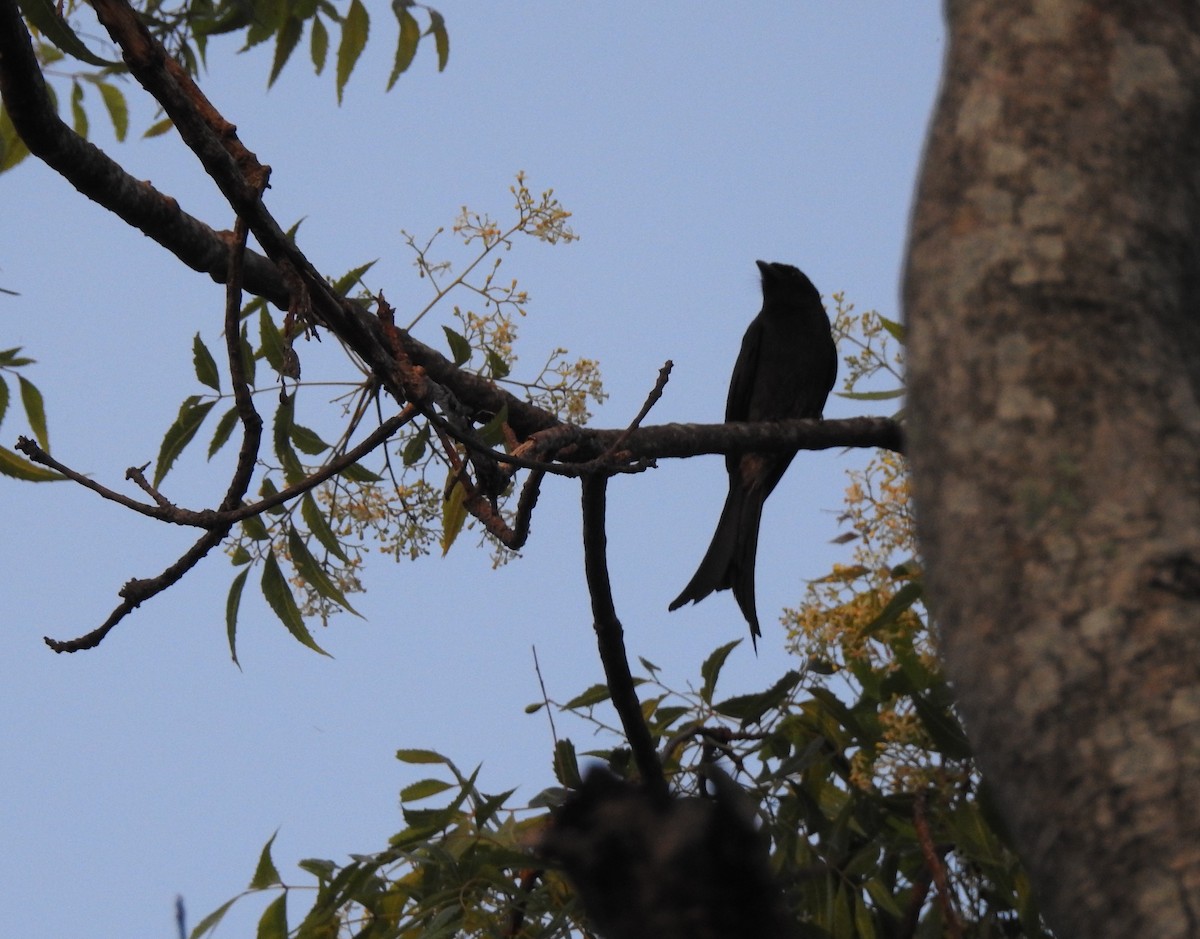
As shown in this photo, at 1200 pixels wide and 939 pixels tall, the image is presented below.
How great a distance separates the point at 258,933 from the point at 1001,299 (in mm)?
2324

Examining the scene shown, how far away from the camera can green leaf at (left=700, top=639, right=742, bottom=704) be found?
287cm

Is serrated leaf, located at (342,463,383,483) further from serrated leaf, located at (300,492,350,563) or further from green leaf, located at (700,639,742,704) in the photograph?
green leaf, located at (700,639,742,704)

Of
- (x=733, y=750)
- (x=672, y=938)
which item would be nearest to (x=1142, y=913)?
(x=672, y=938)

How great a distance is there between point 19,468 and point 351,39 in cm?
158

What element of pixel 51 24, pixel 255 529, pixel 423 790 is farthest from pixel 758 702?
pixel 51 24

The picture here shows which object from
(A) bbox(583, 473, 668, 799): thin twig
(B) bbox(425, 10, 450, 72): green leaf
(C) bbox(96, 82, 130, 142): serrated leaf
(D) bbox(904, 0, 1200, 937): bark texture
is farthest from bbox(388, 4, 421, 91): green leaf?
(D) bbox(904, 0, 1200, 937): bark texture

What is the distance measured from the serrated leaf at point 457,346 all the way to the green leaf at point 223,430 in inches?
17.8

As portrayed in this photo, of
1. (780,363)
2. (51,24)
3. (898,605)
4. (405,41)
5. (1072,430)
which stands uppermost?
(780,363)

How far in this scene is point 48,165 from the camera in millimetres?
2246

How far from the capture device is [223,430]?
8.89 feet

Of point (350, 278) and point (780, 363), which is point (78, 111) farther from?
point (780, 363)

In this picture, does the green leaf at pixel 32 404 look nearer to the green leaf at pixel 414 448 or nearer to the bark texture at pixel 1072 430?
the green leaf at pixel 414 448

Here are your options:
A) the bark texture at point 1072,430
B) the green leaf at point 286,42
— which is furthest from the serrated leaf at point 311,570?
the bark texture at point 1072,430

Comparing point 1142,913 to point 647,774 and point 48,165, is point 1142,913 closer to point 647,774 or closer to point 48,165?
point 647,774
